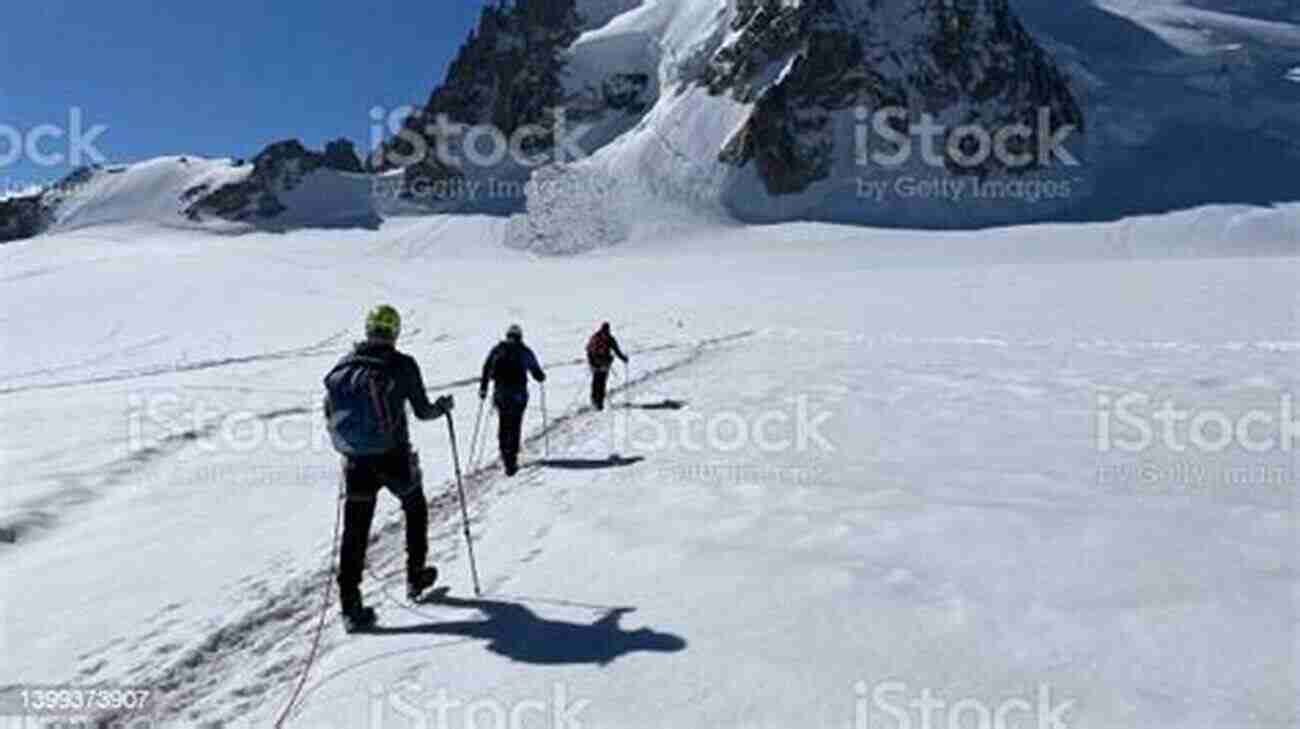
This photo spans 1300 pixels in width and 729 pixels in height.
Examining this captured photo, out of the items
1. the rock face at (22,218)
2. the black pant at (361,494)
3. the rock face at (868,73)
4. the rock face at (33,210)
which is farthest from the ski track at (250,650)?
the rock face at (22,218)

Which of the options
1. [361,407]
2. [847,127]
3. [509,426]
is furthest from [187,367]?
[847,127]

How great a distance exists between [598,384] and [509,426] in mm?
5221

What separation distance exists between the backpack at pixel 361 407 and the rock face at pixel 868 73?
299ft

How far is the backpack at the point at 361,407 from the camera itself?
308 inches

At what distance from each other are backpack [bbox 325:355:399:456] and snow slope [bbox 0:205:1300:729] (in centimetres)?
126

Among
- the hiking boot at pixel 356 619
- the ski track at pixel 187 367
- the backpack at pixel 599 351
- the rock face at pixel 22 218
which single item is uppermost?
the rock face at pixel 22 218

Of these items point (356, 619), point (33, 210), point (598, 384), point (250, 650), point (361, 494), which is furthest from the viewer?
point (33, 210)

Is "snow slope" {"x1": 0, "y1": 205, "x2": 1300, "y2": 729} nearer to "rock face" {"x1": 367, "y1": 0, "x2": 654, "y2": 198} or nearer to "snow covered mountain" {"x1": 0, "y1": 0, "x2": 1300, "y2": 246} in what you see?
"snow covered mountain" {"x1": 0, "y1": 0, "x2": 1300, "y2": 246}

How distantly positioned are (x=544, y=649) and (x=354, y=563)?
1.62m

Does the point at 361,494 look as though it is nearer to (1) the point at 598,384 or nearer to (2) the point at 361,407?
(2) the point at 361,407

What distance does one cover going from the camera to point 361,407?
7.83 m

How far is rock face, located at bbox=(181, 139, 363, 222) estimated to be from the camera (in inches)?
5167

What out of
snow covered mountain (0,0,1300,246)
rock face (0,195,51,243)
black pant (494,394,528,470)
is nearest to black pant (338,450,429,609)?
black pant (494,394,528,470)

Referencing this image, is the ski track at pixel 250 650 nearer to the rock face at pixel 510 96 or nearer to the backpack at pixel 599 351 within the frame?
the backpack at pixel 599 351
